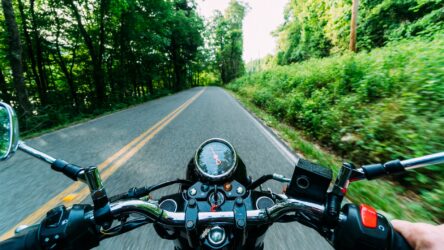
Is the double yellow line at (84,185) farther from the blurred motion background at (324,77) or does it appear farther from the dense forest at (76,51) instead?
the dense forest at (76,51)

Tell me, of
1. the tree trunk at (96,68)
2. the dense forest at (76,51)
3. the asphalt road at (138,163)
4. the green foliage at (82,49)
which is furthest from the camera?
the tree trunk at (96,68)

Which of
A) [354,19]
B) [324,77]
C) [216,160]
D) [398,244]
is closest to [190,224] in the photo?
[216,160]

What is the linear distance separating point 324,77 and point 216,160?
8.32 meters

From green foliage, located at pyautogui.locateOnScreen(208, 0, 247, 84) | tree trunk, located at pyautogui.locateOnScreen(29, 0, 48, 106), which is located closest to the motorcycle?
tree trunk, located at pyautogui.locateOnScreen(29, 0, 48, 106)

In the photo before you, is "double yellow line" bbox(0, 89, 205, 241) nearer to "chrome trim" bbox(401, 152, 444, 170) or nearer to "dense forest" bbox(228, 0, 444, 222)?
"chrome trim" bbox(401, 152, 444, 170)

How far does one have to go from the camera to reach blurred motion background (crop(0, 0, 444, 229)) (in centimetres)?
344

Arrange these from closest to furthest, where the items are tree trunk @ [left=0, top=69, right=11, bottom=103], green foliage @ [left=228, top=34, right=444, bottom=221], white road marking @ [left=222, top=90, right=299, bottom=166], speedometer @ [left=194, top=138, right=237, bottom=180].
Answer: speedometer @ [left=194, top=138, right=237, bottom=180] → green foliage @ [left=228, top=34, right=444, bottom=221] → white road marking @ [left=222, top=90, right=299, bottom=166] → tree trunk @ [left=0, top=69, right=11, bottom=103]

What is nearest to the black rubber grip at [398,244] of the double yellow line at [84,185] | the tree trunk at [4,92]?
the double yellow line at [84,185]

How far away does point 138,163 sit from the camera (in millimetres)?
3975

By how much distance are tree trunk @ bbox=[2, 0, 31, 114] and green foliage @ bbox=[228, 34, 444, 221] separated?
9.68 metres

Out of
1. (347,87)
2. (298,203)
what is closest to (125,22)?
(347,87)

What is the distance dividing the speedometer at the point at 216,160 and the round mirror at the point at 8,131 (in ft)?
2.81

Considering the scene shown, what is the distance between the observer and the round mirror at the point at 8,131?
3.31ft

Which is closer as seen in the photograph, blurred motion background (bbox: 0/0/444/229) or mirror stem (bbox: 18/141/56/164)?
mirror stem (bbox: 18/141/56/164)
